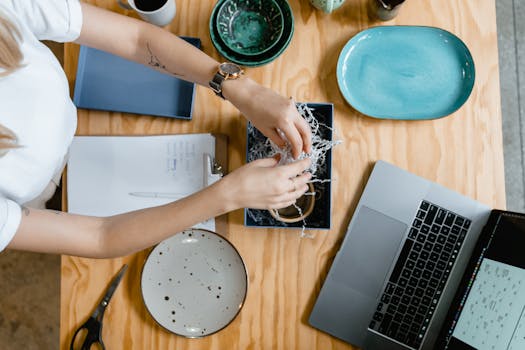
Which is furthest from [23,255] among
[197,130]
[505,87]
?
[505,87]

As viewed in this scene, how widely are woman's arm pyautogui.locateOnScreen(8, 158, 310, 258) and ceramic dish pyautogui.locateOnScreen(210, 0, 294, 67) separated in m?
0.25

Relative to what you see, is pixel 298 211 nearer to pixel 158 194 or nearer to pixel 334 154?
pixel 334 154

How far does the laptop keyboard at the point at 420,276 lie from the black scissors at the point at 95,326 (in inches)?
21.1

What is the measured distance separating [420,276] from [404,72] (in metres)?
0.42

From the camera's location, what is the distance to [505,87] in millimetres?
1608

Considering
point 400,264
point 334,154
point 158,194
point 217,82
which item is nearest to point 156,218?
→ point 158,194

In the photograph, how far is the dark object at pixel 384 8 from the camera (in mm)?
849

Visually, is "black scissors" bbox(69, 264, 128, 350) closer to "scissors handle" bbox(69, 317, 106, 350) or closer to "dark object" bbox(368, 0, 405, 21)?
"scissors handle" bbox(69, 317, 106, 350)

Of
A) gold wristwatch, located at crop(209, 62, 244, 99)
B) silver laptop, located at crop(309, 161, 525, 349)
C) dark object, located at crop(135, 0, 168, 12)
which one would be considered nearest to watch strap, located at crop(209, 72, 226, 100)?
gold wristwatch, located at crop(209, 62, 244, 99)

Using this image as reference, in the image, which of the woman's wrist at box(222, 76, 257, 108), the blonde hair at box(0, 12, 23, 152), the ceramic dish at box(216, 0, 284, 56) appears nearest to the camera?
the blonde hair at box(0, 12, 23, 152)

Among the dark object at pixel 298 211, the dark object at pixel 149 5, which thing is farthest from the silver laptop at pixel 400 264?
the dark object at pixel 149 5

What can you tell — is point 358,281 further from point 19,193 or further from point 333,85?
point 19,193

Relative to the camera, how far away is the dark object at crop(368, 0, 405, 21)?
849 millimetres

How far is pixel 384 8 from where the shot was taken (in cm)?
85
